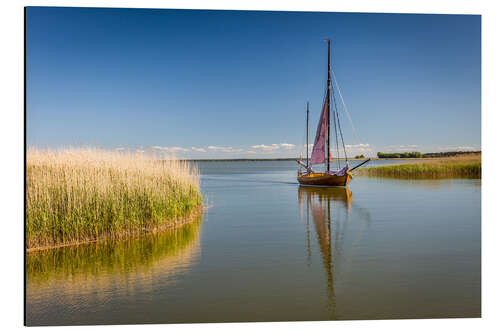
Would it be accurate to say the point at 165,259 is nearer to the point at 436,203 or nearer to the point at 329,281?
the point at 329,281

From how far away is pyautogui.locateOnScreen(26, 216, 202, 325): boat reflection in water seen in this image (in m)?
4.27

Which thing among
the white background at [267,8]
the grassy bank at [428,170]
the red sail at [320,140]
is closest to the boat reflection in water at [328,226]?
the white background at [267,8]

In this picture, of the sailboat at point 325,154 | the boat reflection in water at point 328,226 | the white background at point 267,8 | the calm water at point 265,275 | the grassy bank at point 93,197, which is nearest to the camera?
the white background at point 267,8

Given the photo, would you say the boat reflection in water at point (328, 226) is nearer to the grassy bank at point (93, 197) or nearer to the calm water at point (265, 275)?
the calm water at point (265, 275)

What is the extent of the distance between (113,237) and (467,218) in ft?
25.2

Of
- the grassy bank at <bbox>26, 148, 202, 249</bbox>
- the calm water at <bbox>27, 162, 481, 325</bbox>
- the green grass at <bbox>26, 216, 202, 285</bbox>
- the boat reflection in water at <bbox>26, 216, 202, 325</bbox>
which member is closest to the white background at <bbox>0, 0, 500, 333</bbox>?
the calm water at <bbox>27, 162, 481, 325</bbox>

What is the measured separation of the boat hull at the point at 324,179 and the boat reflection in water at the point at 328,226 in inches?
121

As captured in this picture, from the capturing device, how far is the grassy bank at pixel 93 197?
662 cm

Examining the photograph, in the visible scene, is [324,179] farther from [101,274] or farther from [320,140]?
[101,274]

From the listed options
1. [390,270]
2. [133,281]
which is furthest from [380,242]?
[133,281]

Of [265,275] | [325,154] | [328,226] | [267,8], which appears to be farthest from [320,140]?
[265,275]

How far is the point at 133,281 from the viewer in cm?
505

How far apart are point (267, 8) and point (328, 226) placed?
5.12 meters

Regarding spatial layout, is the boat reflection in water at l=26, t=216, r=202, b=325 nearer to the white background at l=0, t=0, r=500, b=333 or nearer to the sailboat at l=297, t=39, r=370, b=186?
the white background at l=0, t=0, r=500, b=333
